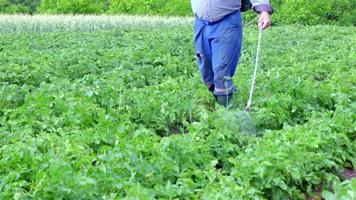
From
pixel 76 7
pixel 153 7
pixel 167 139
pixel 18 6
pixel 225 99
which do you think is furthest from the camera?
pixel 18 6

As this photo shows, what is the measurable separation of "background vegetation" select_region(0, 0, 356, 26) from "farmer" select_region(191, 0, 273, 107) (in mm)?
25332

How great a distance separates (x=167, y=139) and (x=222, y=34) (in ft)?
6.50

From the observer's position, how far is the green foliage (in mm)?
3227

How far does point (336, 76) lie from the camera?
665 cm

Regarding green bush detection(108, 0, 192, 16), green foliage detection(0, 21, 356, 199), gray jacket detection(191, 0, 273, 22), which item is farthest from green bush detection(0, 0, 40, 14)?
gray jacket detection(191, 0, 273, 22)

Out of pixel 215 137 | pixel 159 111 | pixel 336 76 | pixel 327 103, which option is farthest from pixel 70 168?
pixel 336 76

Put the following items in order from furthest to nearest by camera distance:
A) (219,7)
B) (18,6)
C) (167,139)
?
(18,6), (219,7), (167,139)

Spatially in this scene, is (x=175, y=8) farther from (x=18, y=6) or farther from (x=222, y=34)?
(x=222, y=34)

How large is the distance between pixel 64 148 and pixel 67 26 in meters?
19.8

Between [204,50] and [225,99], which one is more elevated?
[204,50]

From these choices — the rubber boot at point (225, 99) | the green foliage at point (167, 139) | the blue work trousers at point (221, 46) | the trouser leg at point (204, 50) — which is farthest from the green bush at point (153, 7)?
the rubber boot at point (225, 99)

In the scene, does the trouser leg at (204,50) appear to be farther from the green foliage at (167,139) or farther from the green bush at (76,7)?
the green bush at (76,7)

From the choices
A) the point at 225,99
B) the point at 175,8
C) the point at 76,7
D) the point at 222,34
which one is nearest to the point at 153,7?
the point at 175,8

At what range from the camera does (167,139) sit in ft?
12.5
